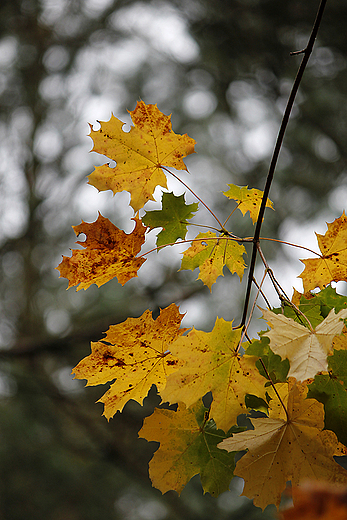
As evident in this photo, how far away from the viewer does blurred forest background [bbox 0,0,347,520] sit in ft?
6.47

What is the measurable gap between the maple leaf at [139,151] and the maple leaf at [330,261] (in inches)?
8.4

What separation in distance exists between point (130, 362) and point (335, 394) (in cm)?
21

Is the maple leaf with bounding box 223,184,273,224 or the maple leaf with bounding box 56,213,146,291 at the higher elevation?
the maple leaf with bounding box 223,184,273,224

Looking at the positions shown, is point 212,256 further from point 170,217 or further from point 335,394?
point 335,394

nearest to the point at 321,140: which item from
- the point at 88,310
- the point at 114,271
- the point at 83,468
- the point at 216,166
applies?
the point at 216,166

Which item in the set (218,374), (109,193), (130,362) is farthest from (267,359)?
(109,193)

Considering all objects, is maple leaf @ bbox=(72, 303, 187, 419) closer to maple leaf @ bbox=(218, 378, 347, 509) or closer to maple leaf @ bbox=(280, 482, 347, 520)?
maple leaf @ bbox=(218, 378, 347, 509)

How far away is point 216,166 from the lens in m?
2.11

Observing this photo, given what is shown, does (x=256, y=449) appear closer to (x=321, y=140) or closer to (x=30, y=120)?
(x=321, y=140)

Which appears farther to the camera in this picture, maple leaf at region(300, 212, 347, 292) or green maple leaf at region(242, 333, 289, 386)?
maple leaf at region(300, 212, 347, 292)

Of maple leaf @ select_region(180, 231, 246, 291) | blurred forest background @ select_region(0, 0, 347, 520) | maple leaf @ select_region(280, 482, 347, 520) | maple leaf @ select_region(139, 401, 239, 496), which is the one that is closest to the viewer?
maple leaf @ select_region(280, 482, 347, 520)

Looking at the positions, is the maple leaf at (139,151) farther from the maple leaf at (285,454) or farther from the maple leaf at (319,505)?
the maple leaf at (319,505)

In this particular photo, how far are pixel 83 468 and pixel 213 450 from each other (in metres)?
1.94

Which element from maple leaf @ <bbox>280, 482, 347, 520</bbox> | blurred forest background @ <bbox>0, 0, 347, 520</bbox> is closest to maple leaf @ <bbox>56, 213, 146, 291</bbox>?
maple leaf @ <bbox>280, 482, 347, 520</bbox>
